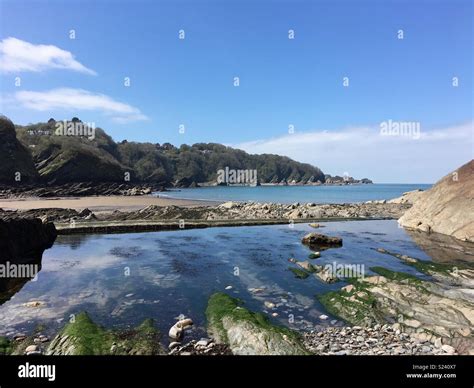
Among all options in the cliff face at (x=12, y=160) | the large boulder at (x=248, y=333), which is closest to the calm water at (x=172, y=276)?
the large boulder at (x=248, y=333)

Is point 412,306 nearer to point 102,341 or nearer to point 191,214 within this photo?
point 102,341

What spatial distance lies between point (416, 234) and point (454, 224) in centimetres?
401

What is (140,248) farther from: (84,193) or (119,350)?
(84,193)

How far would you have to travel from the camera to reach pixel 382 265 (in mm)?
25188

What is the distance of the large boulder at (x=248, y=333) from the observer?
12062 mm

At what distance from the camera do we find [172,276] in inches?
885

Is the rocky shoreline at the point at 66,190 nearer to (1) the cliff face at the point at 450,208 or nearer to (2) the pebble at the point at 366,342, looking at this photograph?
(1) the cliff face at the point at 450,208

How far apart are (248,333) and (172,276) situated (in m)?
10.4

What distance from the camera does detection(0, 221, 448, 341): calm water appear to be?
16.0 metres

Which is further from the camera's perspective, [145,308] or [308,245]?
[308,245]

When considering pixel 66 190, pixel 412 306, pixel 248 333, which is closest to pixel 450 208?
pixel 412 306

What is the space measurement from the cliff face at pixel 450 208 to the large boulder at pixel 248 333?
29.1m

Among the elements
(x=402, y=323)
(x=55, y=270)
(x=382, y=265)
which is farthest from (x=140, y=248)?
(x=402, y=323)
